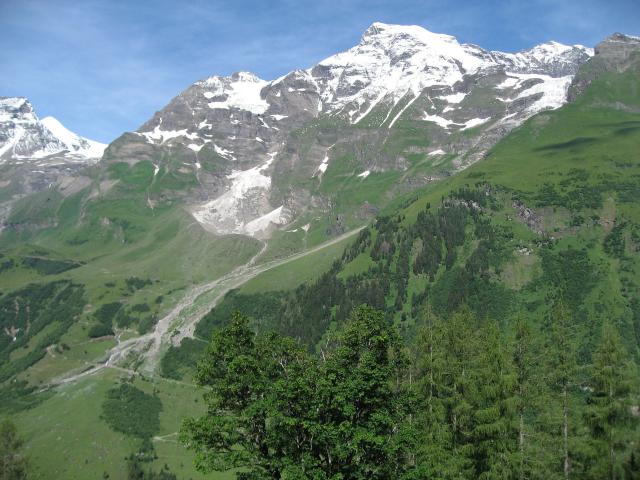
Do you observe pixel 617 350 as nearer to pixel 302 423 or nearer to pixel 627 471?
pixel 627 471

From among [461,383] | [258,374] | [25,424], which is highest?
[258,374]

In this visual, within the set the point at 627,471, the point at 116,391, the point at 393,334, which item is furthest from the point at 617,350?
the point at 116,391

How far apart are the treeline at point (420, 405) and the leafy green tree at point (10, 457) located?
52853mm

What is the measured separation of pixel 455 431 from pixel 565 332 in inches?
526

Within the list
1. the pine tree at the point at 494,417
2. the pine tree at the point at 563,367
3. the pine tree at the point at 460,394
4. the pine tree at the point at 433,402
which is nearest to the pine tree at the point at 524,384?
the pine tree at the point at 494,417

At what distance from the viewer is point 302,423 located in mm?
30297

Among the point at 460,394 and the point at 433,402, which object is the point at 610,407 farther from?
the point at 433,402

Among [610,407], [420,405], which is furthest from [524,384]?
[420,405]

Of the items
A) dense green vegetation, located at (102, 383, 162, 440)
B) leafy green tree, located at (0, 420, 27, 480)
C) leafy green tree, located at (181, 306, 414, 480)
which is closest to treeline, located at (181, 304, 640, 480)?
leafy green tree, located at (181, 306, 414, 480)

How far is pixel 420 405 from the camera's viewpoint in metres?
45.1

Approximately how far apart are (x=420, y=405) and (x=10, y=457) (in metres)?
59.7

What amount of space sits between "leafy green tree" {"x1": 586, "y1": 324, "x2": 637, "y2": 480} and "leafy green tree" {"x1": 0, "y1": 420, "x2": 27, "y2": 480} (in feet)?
228

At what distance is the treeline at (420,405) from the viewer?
30.8 meters

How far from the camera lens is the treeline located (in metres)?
30.8
